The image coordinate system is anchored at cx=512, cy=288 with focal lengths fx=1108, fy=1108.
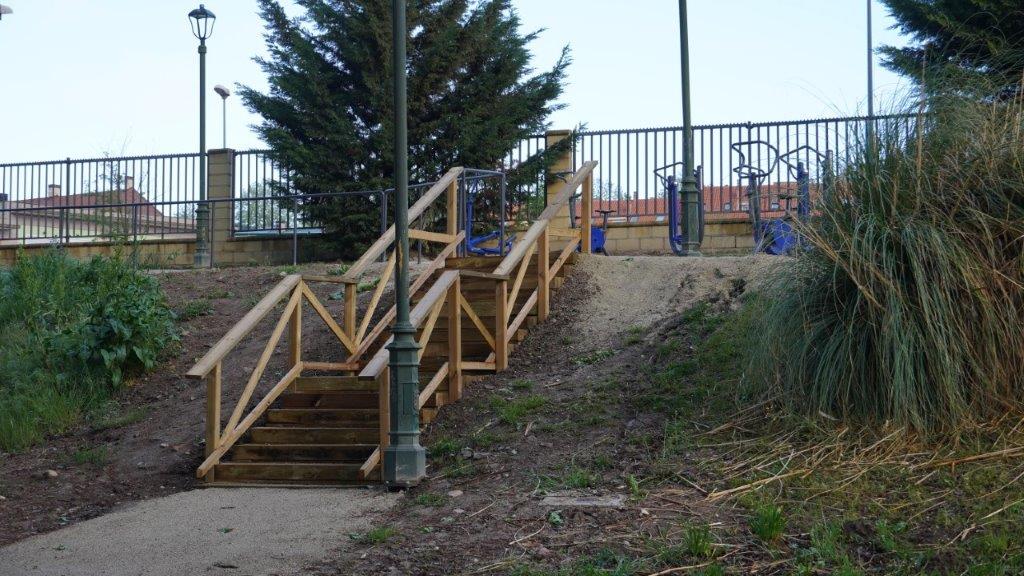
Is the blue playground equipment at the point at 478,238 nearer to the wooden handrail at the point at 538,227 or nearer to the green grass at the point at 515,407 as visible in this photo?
the wooden handrail at the point at 538,227

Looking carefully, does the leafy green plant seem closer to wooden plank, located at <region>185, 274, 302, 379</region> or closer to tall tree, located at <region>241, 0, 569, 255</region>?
wooden plank, located at <region>185, 274, 302, 379</region>

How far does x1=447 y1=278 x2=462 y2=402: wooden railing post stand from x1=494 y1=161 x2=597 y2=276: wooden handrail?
636mm

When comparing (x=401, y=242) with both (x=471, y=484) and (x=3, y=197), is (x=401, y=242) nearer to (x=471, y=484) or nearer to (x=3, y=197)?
(x=471, y=484)

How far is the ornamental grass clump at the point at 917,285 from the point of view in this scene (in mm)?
7223

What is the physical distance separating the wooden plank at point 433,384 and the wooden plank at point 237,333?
5.06 feet

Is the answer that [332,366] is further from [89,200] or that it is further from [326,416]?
[89,200]

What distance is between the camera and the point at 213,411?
9.29 m

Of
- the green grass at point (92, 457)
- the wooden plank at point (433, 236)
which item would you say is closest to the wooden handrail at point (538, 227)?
the wooden plank at point (433, 236)

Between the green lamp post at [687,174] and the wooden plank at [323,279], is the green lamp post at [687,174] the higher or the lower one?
the higher one

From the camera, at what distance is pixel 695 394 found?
8898 mm

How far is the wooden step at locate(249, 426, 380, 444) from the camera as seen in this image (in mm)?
9680

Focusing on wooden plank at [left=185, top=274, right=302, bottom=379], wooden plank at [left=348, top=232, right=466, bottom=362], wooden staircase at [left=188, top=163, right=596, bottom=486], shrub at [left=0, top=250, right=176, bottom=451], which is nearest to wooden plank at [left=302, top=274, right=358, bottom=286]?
wooden staircase at [left=188, top=163, right=596, bottom=486]

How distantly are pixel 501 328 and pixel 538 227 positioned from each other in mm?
1503

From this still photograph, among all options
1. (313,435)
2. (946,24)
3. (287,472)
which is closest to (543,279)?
(313,435)
